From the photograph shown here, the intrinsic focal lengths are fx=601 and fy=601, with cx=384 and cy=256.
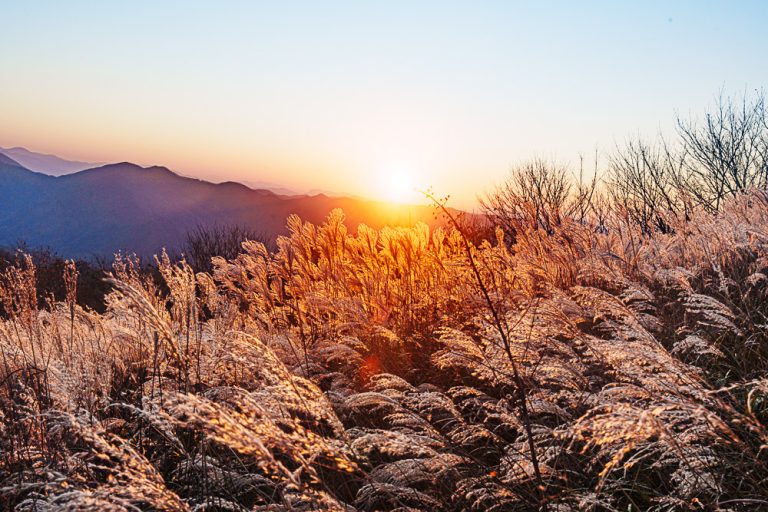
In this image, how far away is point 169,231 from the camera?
509ft

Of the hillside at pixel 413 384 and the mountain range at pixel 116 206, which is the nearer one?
the hillside at pixel 413 384

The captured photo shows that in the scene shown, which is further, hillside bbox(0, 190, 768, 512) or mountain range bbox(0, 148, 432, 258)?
mountain range bbox(0, 148, 432, 258)

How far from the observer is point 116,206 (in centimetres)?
16675

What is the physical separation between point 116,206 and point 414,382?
179m

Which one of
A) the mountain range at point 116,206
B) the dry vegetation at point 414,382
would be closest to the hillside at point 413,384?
the dry vegetation at point 414,382

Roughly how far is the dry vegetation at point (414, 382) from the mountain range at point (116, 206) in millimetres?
128115

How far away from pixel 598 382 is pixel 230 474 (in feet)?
6.86

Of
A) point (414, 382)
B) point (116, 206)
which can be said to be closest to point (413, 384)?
point (414, 382)

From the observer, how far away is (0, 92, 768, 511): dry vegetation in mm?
1696

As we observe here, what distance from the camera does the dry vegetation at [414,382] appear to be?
1.70 metres

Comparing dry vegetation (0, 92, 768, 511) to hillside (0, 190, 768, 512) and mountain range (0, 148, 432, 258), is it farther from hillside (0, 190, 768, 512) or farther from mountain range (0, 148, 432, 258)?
mountain range (0, 148, 432, 258)

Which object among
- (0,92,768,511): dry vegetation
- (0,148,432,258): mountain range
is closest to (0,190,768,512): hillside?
(0,92,768,511): dry vegetation

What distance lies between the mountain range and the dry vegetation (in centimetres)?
12811

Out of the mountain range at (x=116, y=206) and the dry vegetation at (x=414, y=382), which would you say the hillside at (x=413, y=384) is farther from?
the mountain range at (x=116, y=206)
